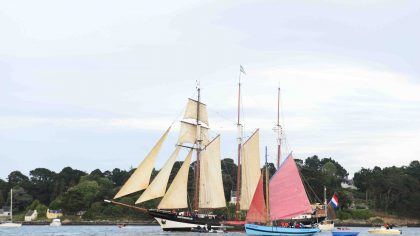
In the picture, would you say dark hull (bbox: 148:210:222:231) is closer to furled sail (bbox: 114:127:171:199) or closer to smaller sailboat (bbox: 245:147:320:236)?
furled sail (bbox: 114:127:171:199)

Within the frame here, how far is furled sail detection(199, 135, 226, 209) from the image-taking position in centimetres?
9394

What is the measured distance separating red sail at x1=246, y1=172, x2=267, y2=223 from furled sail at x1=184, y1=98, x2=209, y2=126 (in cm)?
2244

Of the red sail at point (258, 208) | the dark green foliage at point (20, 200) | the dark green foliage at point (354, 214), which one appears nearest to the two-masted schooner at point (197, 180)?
the red sail at point (258, 208)

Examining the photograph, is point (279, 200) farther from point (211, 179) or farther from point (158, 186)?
point (211, 179)

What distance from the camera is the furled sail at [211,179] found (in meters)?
93.9

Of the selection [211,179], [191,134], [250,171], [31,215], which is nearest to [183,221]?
[211,179]

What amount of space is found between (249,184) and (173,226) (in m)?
11.7

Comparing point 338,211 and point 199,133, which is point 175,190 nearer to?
point 199,133

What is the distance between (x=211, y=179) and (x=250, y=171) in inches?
211

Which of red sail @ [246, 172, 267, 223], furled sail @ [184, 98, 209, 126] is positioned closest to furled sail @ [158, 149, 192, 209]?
furled sail @ [184, 98, 209, 126]

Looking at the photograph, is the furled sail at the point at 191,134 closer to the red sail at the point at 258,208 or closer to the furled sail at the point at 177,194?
the furled sail at the point at 177,194

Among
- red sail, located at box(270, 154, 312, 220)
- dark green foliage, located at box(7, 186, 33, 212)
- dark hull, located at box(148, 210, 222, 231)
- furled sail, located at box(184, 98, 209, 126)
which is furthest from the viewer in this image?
dark green foliage, located at box(7, 186, 33, 212)

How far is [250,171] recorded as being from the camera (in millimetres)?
94625

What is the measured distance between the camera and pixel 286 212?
253 feet
